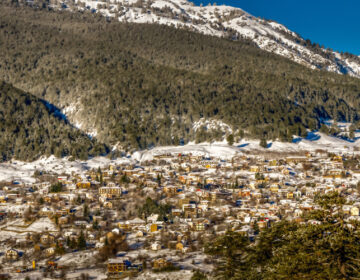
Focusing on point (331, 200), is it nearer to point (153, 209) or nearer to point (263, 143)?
point (153, 209)

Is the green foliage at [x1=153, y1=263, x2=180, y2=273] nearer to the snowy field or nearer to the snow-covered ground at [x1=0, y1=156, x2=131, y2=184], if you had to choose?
the snow-covered ground at [x1=0, y1=156, x2=131, y2=184]

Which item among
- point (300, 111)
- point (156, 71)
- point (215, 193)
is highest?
point (156, 71)

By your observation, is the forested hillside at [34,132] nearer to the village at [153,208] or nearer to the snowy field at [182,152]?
the snowy field at [182,152]

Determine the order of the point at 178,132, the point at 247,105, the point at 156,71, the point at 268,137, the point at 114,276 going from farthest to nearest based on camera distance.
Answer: the point at 156,71
the point at 247,105
the point at 178,132
the point at 268,137
the point at 114,276

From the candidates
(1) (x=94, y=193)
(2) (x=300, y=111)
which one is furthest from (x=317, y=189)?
(2) (x=300, y=111)

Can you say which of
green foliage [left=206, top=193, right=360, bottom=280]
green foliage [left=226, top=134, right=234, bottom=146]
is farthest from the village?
green foliage [left=206, top=193, right=360, bottom=280]

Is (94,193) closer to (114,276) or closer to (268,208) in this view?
(268,208)

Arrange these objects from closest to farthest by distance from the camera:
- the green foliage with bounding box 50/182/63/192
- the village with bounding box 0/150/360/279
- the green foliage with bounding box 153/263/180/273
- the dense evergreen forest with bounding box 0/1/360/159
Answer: the green foliage with bounding box 153/263/180/273, the village with bounding box 0/150/360/279, the green foliage with bounding box 50/182/63/192, the dense evergreen forest with bounding box 0/1/360/159

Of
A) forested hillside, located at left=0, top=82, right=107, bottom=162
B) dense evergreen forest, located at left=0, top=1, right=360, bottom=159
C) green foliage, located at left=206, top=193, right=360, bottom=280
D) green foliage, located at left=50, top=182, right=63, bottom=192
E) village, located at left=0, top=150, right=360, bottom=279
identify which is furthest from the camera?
Answer: dense evergreen forest, located at left=0, top=1, right=360, bottom=159
